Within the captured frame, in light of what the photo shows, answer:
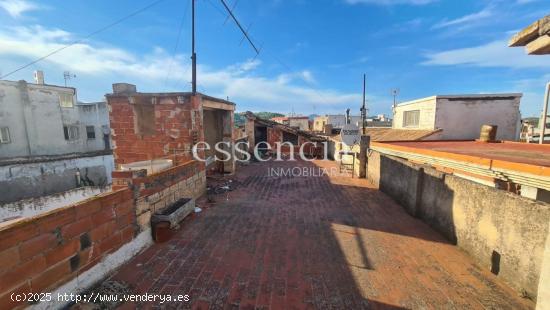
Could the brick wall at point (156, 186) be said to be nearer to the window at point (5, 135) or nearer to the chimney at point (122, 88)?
the chimney at point (122, 88)

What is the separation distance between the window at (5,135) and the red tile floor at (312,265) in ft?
80.8

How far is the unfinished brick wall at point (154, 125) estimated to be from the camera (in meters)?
7.26

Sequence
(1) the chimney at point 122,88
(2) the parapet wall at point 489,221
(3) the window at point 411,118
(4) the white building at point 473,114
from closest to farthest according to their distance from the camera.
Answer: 1. (2) the parapet wall at point 489,221
2. (1) the chimney at point 122,88
3. (4) the white building at point 473,114
4. (3) the window at point 411,118

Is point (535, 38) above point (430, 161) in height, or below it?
above

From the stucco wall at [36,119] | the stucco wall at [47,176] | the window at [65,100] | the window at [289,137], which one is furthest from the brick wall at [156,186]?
the window at [65,100]

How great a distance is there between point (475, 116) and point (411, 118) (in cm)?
387

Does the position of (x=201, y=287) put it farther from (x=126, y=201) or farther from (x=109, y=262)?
(x=126, y=201)

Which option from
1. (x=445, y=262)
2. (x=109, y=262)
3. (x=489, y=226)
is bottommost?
(x=445, y=262)

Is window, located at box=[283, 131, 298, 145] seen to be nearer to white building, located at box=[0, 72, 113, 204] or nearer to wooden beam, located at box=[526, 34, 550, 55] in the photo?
white building, located at box=[0, 72, 113, 204]

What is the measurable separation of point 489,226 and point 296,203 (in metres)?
4.38

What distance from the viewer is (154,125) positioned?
7551mm

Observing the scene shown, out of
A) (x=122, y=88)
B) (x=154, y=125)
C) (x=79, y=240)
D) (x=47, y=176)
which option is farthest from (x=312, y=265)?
(x=47, y=176)

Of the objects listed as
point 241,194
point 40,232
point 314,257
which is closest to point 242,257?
point 314,257

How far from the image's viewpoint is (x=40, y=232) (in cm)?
255
